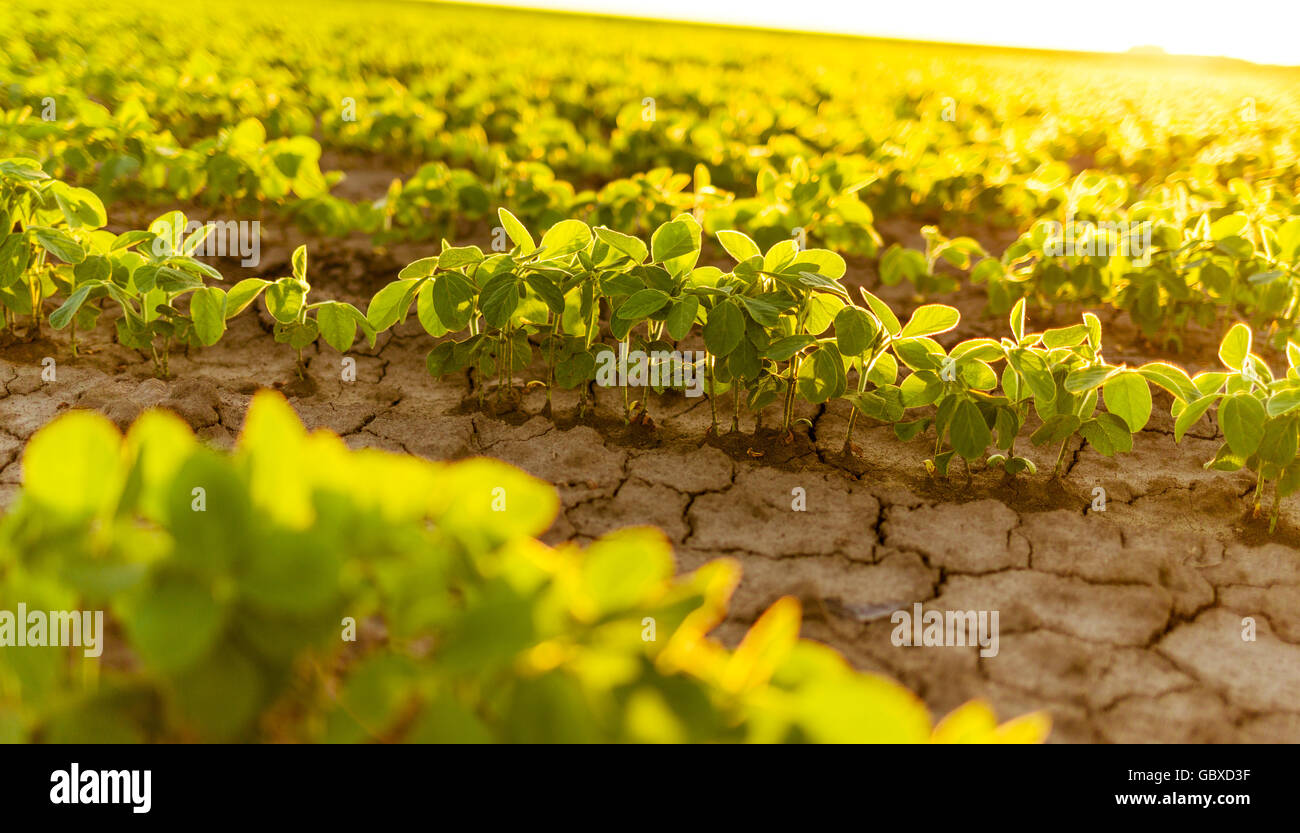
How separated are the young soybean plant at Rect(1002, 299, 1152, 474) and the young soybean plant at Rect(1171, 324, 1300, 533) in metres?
0.11

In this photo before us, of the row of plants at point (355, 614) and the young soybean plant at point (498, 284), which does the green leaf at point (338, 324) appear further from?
the row of plants at point (355, 614)

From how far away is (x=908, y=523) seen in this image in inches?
88.1

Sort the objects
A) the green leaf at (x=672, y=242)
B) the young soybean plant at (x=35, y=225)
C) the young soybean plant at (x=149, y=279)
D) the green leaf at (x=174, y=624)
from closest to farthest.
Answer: the green leaf at (x=174, y=624) < the green leaf at (x=672, y=242) < the young soybean plant at (x=149, y=279) < the young soybean plant at (x=35, y=225)

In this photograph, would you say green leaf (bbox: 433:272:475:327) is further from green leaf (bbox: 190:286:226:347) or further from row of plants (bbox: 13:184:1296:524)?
green leaf (bbox: 190:286:226:347)

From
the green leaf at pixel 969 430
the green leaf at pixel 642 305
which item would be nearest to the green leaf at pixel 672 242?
the green leaf at pixel 642 305

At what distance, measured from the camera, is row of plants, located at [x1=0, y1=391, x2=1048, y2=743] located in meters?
0.73

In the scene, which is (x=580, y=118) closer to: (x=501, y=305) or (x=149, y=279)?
(x=149, y=279)

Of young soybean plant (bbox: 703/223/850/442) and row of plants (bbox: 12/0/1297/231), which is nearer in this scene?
young soybean plant (bbox: 703/223/850/442)

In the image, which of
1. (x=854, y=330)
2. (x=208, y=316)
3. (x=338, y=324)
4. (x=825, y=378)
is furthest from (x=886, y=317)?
(x=208, y=316)

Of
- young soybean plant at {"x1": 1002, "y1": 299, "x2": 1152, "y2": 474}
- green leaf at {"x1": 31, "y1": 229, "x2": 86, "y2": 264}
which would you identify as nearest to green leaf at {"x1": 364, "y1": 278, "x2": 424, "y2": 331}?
green leaf at {"x1": 31, "y1": 229, "x2": 86, "y2": 264}

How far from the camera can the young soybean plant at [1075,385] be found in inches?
80.1

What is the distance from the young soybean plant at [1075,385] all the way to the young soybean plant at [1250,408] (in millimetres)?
112

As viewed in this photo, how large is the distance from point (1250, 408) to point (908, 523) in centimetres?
82
